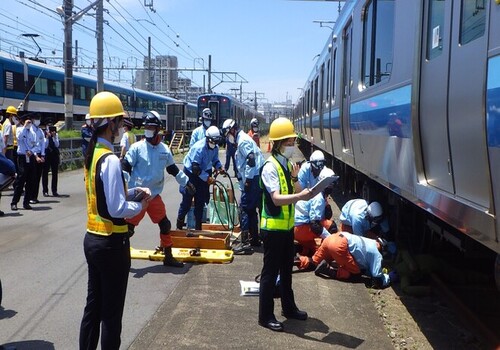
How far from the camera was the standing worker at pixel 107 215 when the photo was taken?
323cm

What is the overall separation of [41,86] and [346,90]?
63.8ft

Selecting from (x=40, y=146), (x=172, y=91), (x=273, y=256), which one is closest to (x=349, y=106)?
(x=273, y=256)

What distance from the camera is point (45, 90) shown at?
80.8 feet

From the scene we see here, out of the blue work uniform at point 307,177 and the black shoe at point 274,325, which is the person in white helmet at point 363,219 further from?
the black shoe at point 274,325

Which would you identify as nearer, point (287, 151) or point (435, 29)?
point (435, 29)

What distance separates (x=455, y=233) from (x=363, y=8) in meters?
3.64

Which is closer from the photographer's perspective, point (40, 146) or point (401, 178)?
point (401, 178)

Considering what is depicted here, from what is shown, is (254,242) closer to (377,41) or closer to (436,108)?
(377,41)

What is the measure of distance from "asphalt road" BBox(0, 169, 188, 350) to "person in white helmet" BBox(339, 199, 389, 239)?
84.4 inches

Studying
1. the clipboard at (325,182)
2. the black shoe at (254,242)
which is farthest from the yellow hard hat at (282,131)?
the black shoe at (254,242)

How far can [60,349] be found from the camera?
4.14m

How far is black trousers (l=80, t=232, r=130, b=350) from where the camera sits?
10.8 ft

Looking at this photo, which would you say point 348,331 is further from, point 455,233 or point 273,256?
point 455,233

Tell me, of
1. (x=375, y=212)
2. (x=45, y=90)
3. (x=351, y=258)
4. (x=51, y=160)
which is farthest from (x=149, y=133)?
(x=45, y=90)
